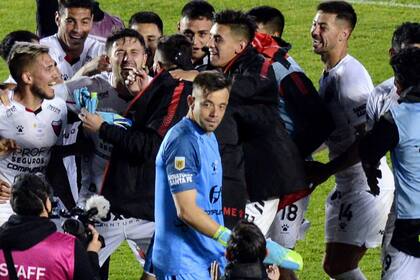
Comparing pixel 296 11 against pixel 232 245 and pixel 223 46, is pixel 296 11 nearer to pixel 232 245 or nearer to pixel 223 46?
pixel 223 46

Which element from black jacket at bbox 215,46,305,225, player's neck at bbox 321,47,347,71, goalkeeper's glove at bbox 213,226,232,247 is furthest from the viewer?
player's neck at bbox 321,47,347,71

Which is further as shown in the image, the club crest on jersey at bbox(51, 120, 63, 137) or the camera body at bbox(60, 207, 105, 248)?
the club crest on jersey at bbox(51, 120, 63, 137)

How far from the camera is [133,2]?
59.5ft

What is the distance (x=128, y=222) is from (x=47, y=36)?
3006 mm

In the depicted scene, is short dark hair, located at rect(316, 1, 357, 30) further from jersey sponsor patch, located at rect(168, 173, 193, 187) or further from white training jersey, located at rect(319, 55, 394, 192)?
jersey sponsor patch, located at rect(168, 173, 193, 187)

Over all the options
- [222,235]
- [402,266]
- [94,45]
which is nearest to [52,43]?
[94,45]

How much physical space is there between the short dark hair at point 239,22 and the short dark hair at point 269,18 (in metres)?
1.21

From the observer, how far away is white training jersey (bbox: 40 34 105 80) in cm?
1065

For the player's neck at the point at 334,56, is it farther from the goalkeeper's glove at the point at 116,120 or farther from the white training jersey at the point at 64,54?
the white training jersey at the point at 64,54

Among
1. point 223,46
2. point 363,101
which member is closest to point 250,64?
point 223,46

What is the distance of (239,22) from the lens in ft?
29.9

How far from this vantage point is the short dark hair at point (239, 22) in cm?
906

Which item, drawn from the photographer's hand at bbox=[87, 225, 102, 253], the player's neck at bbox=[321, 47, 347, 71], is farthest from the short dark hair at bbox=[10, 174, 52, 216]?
the player's neck at bbox=[321, 47, 347, 71]

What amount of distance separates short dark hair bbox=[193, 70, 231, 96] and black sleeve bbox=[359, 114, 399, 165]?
3.68 feet
